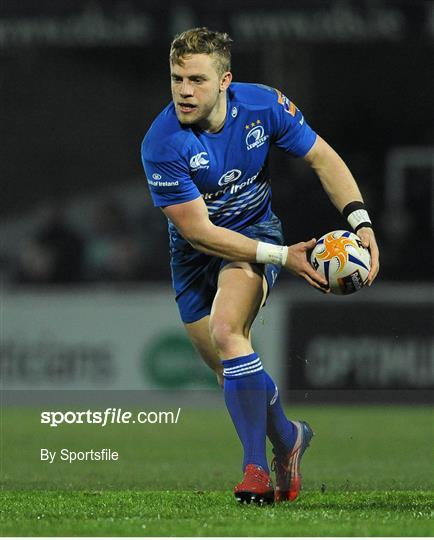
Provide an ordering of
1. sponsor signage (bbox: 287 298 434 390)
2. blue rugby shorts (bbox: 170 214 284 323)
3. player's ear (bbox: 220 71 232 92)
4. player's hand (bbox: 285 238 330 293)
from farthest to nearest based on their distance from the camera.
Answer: sponsor signage (bbox: 287 298 434 390) < blue rugby shorts (bbox: 170 214 284 323) < player's ear (bbox: 220 71 232 92) < player's hand (bbox: 285 238 330 293)

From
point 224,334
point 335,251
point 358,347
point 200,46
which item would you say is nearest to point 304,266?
point 335,251

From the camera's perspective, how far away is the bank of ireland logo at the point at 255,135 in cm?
657

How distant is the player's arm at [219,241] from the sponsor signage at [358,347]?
266 inches

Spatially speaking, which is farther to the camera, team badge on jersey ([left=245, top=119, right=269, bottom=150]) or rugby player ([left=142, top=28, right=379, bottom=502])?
team badge on jersey ([left=245, top=119, right=269, bottom=150])

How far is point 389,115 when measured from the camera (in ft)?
54.5

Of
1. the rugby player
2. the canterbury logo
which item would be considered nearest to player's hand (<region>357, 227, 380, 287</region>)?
the rugby player

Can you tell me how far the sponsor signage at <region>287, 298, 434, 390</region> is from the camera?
13.0 meters

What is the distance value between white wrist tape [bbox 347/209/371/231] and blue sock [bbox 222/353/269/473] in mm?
794

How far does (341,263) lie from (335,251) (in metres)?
0.06

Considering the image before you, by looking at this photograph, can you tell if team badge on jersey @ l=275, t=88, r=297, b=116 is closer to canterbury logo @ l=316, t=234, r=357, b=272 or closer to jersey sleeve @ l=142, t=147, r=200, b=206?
jersey sleeve @ l=142, t=147, r=200, b=206

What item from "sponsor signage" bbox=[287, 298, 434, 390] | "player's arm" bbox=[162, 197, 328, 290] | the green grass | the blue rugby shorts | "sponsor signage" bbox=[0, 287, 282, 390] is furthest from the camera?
"sponsor signage" bbox=[0, 287, 282, 390]

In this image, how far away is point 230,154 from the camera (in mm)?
6531

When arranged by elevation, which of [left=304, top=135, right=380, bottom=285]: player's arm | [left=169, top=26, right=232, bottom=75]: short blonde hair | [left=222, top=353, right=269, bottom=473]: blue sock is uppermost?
[left=169, top=26, right=232, bottom=75]: short blonde hair

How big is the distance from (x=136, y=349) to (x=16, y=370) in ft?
3.89
